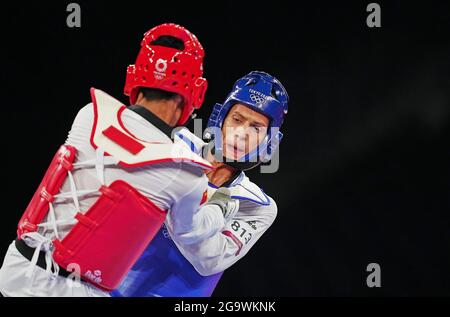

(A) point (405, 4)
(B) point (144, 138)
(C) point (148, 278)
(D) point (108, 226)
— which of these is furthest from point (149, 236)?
(A) point (405, 4)

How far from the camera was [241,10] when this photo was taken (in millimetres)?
3967

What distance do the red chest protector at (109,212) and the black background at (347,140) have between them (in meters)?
1.98

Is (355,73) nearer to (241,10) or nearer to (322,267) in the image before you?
(241,10)

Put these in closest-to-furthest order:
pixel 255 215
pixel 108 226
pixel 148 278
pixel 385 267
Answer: pixel 108 226 → pixel 148 278 → pixel 255 215 → pixel 385 267

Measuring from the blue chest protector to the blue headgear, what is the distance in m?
0.48

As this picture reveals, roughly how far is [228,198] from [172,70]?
65 cm

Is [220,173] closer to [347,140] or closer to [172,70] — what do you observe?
[172,70]

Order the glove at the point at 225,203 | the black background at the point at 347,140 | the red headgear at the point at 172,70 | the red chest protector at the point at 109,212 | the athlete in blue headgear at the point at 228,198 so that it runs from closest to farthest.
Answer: the red chest protector at the point at 109,212, the red headgear at the point at 172,70, the glove at the point at 225,203, the athlete in blue headgear at the point at 228,198, the black background at the point at 347,140

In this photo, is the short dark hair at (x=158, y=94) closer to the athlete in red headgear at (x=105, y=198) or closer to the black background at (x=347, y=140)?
the athlete in red headgear at (x=105, y=198)

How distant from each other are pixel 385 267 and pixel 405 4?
1.60 meters

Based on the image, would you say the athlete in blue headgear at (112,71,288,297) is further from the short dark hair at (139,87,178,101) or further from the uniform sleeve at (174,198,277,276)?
the short dark hair at (139,87,178,101)

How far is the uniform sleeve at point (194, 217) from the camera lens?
1.96 meters

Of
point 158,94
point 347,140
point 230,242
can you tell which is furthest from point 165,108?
point 347,140

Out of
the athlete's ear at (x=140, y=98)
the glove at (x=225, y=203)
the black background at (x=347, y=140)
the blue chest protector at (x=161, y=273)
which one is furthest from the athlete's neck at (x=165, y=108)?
the black background at (x=347, y=140)
